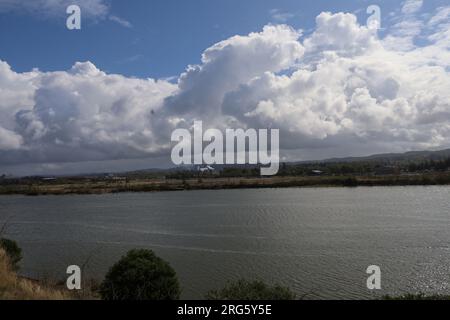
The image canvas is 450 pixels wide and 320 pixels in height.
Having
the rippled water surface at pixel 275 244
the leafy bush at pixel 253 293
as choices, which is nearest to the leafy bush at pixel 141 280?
the leafy bush at pixel 253 293

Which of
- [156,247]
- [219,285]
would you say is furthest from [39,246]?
[219,285]

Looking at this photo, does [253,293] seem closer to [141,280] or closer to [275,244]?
[141,280]

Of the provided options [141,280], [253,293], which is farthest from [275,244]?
[253,293]

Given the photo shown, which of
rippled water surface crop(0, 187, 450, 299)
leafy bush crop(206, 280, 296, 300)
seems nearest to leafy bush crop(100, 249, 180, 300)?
leafy bush crop(206, 280, 296, 300)

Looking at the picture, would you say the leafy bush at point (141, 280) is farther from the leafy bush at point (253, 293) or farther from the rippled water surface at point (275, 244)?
the rippled water surface at point (275, 244)

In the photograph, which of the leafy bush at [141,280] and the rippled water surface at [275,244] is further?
the rippled water surface at [275,244]
